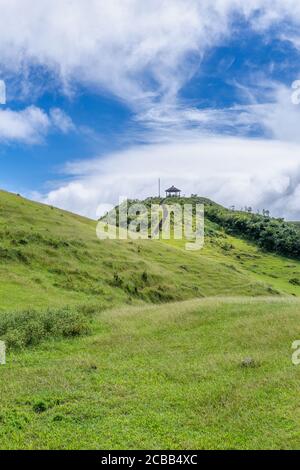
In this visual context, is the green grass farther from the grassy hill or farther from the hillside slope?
the hillside slope

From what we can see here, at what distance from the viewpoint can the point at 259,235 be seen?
16400 centimetres

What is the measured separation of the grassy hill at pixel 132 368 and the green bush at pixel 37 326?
7cm

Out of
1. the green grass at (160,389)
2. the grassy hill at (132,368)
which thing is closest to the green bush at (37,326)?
the grassy hill at (132,368)

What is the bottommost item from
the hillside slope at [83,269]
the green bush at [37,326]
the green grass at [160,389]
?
the green grass at [160,389]

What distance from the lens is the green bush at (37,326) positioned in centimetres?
2553

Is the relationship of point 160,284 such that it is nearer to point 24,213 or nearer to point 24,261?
point 24,261

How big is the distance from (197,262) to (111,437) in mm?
61139

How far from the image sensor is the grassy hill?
1470 cm

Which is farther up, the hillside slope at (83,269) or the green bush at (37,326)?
the hillside slope at (83,269)

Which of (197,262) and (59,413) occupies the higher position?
(197,262)

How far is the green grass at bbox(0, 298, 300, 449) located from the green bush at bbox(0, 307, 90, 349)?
38.9 inches

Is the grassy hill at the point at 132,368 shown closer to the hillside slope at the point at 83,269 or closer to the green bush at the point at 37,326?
the green bush at the point at 37,326

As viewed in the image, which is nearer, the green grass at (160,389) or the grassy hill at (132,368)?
the green grass at (160,389)

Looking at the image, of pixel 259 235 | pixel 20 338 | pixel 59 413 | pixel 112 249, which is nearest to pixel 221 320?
pixel 20 338
